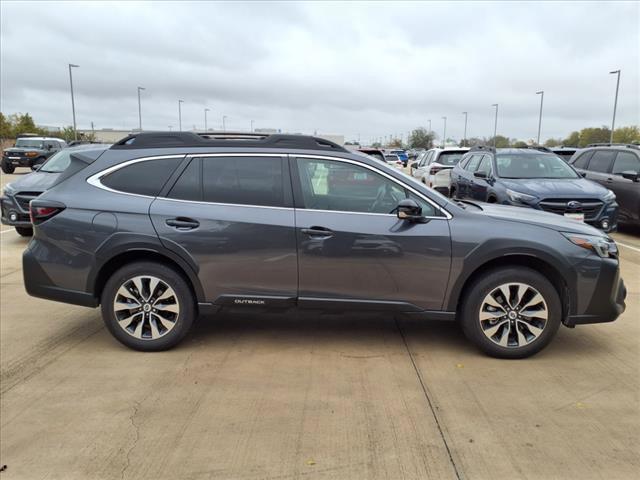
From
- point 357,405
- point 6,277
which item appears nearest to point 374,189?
point 357,405

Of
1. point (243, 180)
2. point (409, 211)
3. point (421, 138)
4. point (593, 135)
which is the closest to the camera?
point (409, 211)

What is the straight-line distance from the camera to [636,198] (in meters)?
10.1

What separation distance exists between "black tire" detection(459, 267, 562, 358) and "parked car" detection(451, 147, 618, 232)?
435cm

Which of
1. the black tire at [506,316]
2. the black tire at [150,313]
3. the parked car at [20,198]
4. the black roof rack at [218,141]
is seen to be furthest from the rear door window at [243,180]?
the parked car at [20,198]

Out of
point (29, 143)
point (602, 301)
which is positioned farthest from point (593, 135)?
point (602, 301)

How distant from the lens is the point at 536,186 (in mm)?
8500

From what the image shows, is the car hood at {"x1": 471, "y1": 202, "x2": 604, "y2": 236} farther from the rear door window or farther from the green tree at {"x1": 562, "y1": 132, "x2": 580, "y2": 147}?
the green tree at {"x1": 562, "y1": 132, "x2": 580, "y2": 147}

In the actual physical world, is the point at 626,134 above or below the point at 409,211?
above

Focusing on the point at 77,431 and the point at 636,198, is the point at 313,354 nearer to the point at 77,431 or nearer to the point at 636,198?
the point at 77,431

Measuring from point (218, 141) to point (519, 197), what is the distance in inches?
216

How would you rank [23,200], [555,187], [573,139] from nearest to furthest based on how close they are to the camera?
[555,187] < [23,200] < [573,139]

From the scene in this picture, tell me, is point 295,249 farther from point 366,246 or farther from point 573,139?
point 573,139

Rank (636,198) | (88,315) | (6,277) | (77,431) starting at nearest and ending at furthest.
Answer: (77,431) < (88,315) < (6,277) < (636,198)

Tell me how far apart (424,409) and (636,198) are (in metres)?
8.80
